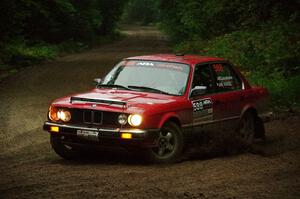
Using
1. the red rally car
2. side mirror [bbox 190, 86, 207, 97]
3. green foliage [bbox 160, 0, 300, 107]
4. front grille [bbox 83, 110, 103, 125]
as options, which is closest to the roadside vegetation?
green foliage [bbox 160, 0, 300, 107]

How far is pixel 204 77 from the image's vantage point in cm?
1088

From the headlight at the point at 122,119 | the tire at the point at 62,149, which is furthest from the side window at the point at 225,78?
the tire at the point at 62,149

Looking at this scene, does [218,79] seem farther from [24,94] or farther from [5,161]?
[24,94]

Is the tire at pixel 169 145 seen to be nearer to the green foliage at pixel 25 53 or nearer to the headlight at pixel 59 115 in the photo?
the headlight at pixel 59 115

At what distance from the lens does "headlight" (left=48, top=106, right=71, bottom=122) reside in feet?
32.1

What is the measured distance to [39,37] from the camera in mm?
42375

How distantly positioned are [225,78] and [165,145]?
216cm

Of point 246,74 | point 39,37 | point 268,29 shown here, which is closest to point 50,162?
point 246,74

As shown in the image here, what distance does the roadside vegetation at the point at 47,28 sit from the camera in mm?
30594

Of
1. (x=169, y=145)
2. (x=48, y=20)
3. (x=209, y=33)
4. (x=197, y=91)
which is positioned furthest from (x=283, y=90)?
(x=48, y=20)

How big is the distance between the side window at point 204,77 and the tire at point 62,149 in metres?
2.10

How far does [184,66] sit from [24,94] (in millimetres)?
10373

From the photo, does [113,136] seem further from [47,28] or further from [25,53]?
[47,28]

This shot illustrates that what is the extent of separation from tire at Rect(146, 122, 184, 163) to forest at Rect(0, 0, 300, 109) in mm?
6939
